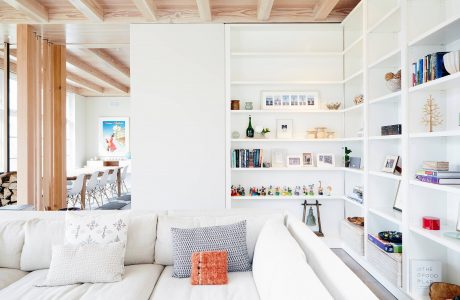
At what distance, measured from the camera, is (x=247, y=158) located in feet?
13.2

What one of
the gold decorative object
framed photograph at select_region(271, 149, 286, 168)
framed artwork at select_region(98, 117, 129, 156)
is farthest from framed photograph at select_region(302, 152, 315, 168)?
framed artwork at select_region(98, 117, 129, 156)

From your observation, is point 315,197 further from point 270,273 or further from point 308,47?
point 270,273

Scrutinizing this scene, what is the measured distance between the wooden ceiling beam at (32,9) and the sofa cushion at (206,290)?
11.2 feet

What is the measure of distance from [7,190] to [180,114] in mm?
2931

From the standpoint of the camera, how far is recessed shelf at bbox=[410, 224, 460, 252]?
6.64 feet

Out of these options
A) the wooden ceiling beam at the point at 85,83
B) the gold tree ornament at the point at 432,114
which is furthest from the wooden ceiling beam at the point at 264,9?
the wooden ceiling beam at the point at 85,83

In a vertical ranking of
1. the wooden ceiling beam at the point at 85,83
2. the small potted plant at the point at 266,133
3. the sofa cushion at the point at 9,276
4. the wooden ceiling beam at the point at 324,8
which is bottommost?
the sofa cushion at the point at 9,276

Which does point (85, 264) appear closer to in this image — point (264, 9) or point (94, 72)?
point (264, 9)

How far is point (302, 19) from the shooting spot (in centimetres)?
401

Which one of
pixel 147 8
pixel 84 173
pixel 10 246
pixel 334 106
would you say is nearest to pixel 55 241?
pixel 10 246

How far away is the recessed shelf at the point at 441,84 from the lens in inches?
80.3

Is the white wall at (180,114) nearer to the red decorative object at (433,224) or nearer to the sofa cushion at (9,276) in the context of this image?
the sofa cushion at (9,276)

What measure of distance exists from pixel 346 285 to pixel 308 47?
3.65 metres

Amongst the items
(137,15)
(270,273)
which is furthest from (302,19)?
(270,273)
